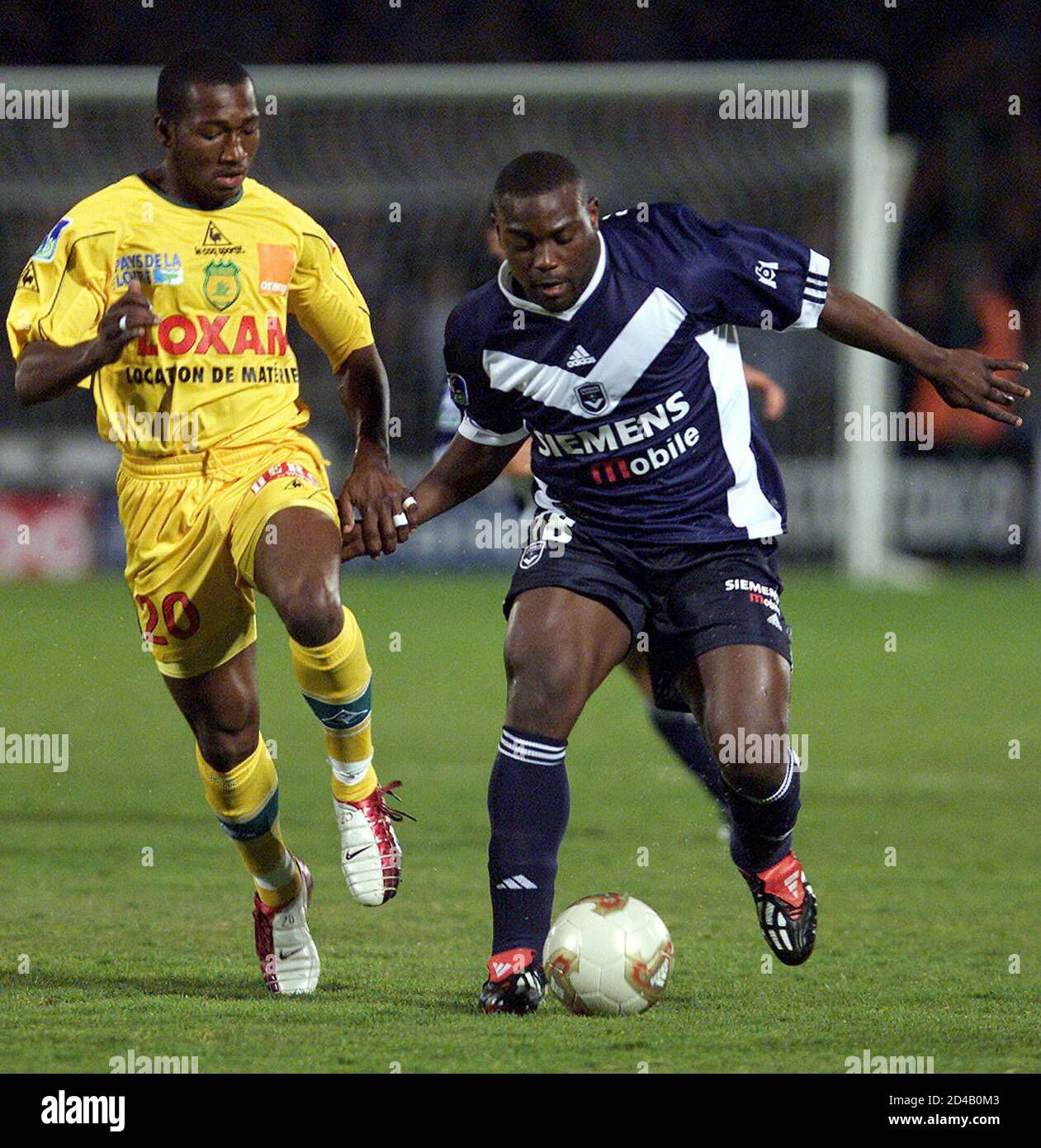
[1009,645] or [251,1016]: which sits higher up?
[1009,645]

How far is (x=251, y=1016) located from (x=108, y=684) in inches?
320

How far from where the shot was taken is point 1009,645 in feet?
44.3

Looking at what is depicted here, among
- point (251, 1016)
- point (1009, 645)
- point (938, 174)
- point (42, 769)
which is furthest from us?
point (938, 174)

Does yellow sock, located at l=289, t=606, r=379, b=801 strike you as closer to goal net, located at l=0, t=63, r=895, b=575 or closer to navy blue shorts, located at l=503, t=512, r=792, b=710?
navy blue shorts, located at l=503, t=512, r=792, b=710

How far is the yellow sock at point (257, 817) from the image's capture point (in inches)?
210

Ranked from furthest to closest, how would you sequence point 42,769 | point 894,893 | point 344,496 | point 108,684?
point 108,684 → point 42,769 → point 894,893 → point 344,496

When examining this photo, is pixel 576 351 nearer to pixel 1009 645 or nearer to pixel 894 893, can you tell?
pixel 894 893

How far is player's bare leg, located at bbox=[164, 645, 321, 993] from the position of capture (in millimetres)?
5336

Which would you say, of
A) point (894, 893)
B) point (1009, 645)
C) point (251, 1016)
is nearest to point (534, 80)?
point (1009, 645)

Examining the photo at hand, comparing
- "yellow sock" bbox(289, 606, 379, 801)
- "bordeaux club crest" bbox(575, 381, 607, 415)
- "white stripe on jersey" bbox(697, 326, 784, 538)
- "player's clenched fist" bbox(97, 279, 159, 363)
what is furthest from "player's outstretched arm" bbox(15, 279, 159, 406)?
"white stripe on jersey" bbox(697, 326, 784, 538)

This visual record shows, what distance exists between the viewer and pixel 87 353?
4.80 meters

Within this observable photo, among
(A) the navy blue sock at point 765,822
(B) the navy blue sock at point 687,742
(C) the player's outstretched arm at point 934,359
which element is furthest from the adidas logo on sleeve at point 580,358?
(B) the navy blue sock at point 687,742

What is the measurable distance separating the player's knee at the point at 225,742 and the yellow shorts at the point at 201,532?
16 centimetres

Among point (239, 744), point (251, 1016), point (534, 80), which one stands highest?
point (534, 80)
